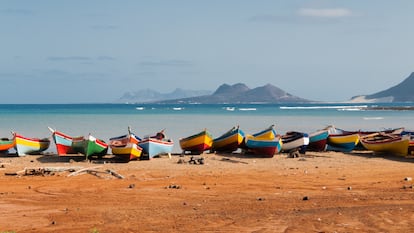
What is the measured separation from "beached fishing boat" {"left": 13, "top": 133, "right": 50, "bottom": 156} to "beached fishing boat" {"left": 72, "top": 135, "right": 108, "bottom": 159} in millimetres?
1868

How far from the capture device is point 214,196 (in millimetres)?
12117

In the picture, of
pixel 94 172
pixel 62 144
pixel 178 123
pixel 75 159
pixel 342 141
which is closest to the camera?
pixel 94 172

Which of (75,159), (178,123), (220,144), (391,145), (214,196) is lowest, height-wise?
(178,123)

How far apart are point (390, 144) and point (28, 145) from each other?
524 inches

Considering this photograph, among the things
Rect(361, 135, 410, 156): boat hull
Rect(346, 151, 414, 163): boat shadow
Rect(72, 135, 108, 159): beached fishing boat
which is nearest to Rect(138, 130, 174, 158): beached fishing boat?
Rect(72, 135, 108, 159): beached fishing boat

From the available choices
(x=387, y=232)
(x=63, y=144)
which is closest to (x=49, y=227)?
(x=387, y=232)

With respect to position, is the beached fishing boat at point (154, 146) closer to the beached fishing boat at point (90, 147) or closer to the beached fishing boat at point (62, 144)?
the beached fishing boat at point (90, 147)

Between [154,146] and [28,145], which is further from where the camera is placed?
[28,145]

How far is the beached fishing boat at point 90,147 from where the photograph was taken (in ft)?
59.9

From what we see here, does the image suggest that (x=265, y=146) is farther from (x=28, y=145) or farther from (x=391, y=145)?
(x=28, y=145)

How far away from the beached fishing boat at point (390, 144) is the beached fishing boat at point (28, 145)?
40.2ft

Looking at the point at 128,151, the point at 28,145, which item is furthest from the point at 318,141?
the point at 28,145

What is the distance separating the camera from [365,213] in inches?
391

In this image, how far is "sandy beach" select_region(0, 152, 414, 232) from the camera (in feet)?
30.6
